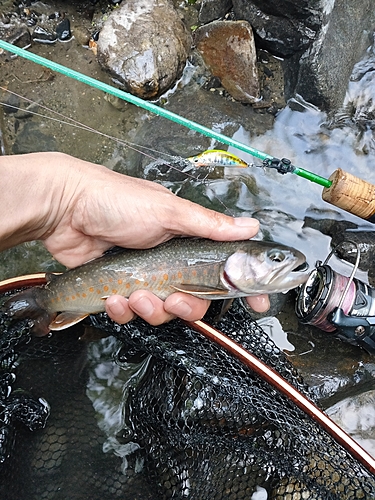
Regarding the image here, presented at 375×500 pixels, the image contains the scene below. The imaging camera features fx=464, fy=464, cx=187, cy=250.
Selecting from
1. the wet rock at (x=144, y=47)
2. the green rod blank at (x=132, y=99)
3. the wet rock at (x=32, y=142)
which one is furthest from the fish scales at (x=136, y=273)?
the wet rock at (x=144, y=47)

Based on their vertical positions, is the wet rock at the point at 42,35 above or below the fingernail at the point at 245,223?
above

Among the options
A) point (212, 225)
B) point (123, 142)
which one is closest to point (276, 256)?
point (212, 225)

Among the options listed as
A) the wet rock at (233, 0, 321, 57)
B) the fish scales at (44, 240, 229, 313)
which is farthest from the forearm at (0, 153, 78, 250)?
the wet rock at (233, 0, 321, 57)

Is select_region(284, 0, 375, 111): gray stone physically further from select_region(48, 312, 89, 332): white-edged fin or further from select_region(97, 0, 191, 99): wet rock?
select_region(48, 312, 89, 332): white-edged fin

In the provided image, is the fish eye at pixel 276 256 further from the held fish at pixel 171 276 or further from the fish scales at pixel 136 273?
the fish scales at pixel 136 273

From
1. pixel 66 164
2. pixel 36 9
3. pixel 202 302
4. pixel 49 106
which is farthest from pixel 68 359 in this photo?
pixel 36 9

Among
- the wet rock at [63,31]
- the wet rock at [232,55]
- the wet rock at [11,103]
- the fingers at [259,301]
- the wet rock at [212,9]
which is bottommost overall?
the fingers at [259,301]

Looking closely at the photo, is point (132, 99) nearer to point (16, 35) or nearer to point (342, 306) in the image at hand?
point (16, 35)
